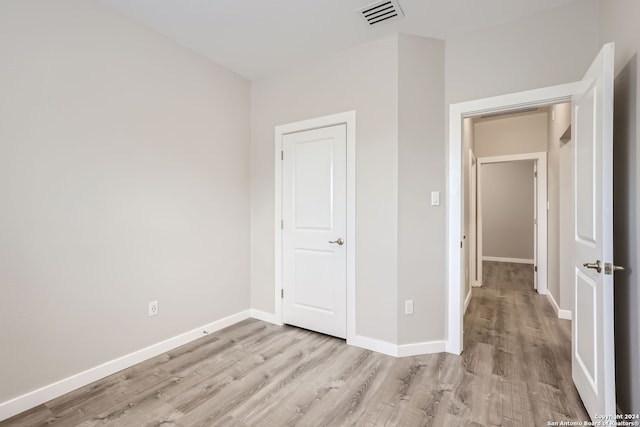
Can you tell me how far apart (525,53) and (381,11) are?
117 cm

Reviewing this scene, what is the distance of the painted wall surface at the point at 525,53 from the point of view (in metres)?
2.15

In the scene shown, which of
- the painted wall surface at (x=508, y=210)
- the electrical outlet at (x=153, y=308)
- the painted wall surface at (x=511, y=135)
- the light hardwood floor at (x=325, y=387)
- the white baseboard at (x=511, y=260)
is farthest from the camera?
the painted wall surface at (x=508, y=210)

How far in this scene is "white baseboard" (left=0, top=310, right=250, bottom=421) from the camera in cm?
181

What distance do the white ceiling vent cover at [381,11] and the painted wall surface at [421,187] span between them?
276 millimetres

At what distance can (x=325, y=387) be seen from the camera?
2094 mm

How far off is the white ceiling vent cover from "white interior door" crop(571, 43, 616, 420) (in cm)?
130

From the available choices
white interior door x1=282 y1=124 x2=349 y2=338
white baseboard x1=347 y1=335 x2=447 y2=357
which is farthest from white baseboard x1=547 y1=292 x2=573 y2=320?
white interior door x1=282 y1=124 x2=349 y2=338

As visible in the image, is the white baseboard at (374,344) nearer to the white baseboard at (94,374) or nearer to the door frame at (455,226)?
the door frame at (455,226)

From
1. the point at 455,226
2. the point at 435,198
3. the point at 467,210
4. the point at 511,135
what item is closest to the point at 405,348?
the point at 455,226

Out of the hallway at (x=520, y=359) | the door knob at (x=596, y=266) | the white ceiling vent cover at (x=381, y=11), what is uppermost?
the white ceiling vent cover at (x=381, y=11)

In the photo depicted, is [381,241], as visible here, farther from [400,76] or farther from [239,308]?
[239,308]

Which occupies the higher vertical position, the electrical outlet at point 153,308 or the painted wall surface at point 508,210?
the painted wall surface at point 508,210

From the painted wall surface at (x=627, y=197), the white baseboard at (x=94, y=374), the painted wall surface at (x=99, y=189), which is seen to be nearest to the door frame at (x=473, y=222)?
the painted wall surface at (x=627, y=197)

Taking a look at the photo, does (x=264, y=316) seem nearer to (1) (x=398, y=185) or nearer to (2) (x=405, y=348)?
(2) (x=405, y=348)
